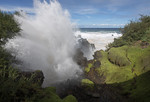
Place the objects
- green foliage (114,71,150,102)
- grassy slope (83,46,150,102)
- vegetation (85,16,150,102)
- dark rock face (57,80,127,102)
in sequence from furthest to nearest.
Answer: dark rock face (57,80,127,102)
vegetation (85,16,150,102)
grassy slope (83,46,150,102)
green foliage (114,71,150,102)

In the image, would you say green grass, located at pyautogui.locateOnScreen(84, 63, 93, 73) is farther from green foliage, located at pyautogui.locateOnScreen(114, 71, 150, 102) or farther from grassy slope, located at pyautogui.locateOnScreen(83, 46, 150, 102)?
green foliage, located at pyautogui.locateOnScreen(114, 71, 150, 102)

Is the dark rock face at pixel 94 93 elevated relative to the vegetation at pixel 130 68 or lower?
lower

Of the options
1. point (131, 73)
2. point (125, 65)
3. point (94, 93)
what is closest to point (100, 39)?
point (125, 65)

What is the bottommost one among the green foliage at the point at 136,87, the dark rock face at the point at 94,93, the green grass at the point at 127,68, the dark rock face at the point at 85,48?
the dark rock face at the point at 94,93

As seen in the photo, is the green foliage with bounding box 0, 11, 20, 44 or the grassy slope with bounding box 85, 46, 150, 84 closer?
the green foliage with bounding box 0, 11, 20, 44

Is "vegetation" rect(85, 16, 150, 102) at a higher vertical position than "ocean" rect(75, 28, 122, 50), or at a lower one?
lower

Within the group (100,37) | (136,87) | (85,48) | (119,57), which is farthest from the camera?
(100,37)

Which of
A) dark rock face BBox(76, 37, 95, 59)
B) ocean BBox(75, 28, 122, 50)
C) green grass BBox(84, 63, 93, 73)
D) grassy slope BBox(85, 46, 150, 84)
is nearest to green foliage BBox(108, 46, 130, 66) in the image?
grassy slope BBox(85, 46, 150, 84)

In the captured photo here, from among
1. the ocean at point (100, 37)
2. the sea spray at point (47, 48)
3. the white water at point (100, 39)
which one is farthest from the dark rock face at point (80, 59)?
the white water at point (100, 39)

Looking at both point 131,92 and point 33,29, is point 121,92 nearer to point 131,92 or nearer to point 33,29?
point 131,92

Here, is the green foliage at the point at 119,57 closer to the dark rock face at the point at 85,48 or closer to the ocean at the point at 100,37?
the ocean at the point at 100,37

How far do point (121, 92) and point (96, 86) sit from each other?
6.08 feet

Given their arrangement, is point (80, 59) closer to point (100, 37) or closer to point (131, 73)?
point (131, 73)

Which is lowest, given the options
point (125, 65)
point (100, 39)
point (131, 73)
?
point (131, 73)
